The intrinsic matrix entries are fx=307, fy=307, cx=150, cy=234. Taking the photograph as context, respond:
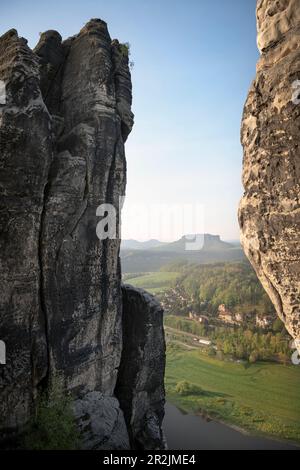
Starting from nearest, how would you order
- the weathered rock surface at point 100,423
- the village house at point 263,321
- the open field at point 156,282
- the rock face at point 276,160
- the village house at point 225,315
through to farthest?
the rock face at point 276,160 → the weathered rock surface at point 100,423 → the village house at point 263,321 → the village house at point 225,315 → the open field at point 156,282

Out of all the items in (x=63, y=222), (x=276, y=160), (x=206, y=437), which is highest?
(x=276, y=160)

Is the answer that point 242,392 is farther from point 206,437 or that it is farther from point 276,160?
point 276,160

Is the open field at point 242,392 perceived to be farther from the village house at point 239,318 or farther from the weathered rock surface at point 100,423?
the weathered rock surface at point 100,423

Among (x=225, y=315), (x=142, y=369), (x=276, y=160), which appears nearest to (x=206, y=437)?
(x=142, y=369)

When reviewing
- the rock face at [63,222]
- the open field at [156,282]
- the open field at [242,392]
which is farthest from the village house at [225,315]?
the rock face at [63,222]

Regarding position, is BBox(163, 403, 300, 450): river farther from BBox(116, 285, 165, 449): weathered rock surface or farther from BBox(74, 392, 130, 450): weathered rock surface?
BBox(74, 392, 130, 450): weathered rock surface
